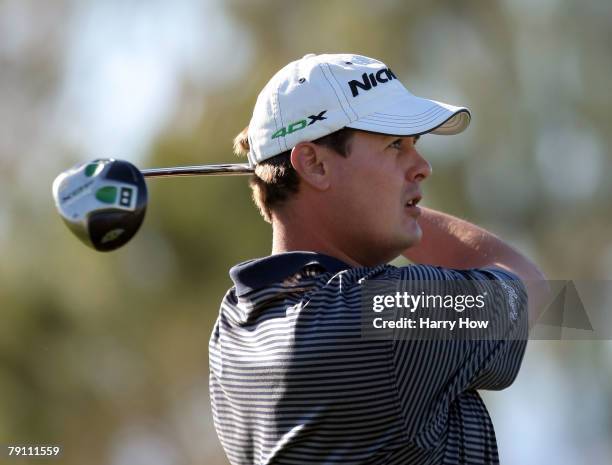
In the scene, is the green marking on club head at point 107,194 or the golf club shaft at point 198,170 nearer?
the green marking on club head at point 107,194

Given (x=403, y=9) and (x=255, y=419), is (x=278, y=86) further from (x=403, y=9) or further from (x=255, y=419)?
(x=403, y=9)

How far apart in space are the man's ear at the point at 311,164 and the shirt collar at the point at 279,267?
8.6 inches

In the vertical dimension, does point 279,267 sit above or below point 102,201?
below

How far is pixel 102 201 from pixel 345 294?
1.86 ft

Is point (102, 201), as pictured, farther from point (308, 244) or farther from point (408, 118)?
point (408, 118)

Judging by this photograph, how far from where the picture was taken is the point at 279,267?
11.4ft

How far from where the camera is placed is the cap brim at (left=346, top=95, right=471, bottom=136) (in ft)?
11.8

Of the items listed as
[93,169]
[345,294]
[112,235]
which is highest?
[93,169]

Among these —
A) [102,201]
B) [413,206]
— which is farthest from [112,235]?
[413,206]

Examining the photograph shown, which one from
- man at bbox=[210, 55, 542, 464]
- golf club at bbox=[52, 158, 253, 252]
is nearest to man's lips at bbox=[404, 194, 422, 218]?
man at bbox=[210, 55, 542, 464]

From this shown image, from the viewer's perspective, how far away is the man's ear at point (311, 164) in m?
3.66

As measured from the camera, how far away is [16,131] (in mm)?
13188

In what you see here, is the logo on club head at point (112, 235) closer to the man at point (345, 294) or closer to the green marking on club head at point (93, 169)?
the green marking on club head at point (93, 169)

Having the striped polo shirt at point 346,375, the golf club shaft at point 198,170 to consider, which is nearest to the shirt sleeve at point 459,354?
the striped polo shirt at point 346,375
